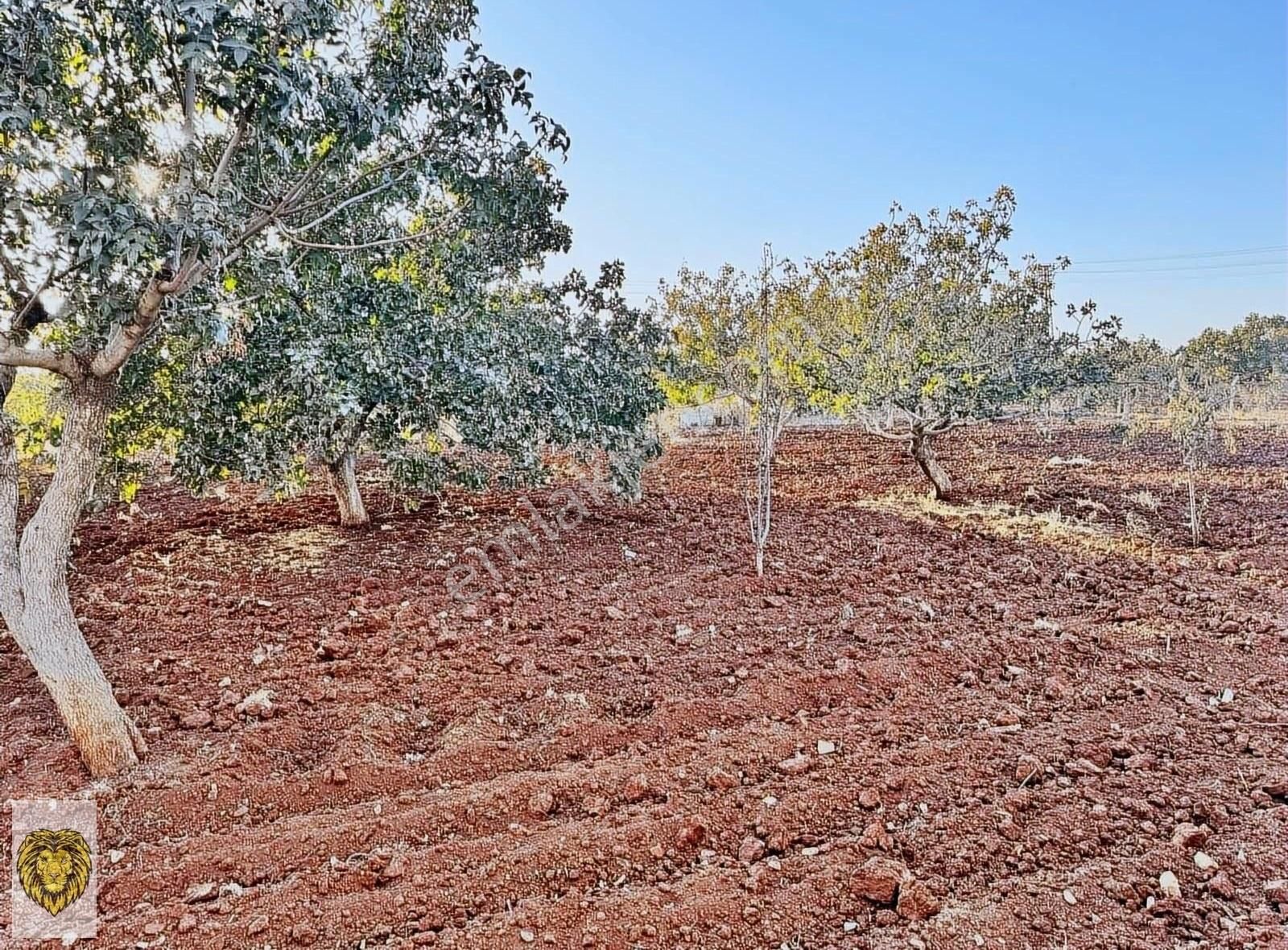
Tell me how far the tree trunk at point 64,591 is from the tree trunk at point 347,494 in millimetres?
3124

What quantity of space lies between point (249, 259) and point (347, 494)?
312 centimetres

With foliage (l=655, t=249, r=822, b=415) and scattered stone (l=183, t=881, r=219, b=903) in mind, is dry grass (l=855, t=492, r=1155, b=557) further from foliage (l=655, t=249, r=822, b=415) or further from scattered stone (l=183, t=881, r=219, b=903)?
scattered stone (l=183, t=881, r=219, b=903)

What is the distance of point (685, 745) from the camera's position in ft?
9.55

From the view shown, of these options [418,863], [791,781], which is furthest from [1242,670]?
[418,863]

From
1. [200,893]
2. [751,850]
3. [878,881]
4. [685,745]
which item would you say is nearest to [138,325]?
[200,893]

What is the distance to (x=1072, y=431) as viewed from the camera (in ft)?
50.4

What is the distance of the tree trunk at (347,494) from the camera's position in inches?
246

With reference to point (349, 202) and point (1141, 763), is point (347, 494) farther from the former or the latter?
point (1141, 763)

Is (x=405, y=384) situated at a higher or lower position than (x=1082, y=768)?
higher

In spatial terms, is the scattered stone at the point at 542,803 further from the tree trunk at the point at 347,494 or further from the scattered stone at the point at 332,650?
the tree trunk at the point at 347,494

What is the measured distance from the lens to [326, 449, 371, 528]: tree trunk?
624 centimetres

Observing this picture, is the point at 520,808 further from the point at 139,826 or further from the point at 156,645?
the point at 156,645

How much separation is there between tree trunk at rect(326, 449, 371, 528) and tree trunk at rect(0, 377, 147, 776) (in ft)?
10.2

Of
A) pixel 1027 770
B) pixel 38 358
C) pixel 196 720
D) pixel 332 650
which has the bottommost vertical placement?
pixel 1027 770
